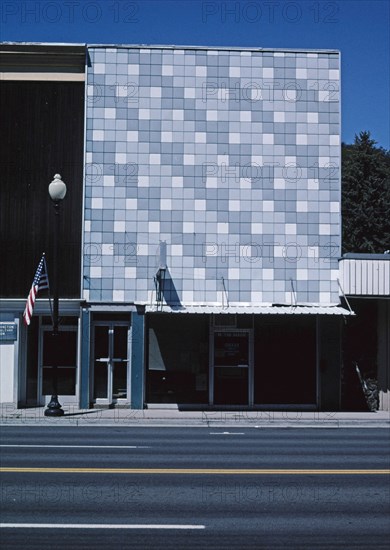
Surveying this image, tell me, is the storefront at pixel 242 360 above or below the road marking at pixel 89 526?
above

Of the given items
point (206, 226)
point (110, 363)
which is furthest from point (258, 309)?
point (110, 363)

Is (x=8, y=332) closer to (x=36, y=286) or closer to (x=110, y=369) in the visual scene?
(x=36, y=286)

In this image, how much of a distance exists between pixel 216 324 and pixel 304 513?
15.1m

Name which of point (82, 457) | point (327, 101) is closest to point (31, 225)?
point (327, 101)

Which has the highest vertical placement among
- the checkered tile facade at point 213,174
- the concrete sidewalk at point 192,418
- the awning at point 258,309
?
the checkered tile facade at point 213,174

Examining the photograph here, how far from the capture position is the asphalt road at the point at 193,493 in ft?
29.7

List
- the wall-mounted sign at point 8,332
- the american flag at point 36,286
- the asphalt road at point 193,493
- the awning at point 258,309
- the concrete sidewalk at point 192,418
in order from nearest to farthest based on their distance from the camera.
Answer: the asphalt road at point 193,493, the concrete sidewalk at point 192,418, the american flag at point 36,286, the awning at point 258,309, the wall-mounted sign at point 8,332

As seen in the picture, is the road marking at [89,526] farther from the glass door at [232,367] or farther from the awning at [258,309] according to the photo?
the glass door at [232,367]

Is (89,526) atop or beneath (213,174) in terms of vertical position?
beneath

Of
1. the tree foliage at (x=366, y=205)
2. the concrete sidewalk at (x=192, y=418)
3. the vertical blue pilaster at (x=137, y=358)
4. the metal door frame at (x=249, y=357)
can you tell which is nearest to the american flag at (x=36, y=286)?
the concrete sidewalk at (x=192, y=418)

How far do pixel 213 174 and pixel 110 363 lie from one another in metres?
6.28

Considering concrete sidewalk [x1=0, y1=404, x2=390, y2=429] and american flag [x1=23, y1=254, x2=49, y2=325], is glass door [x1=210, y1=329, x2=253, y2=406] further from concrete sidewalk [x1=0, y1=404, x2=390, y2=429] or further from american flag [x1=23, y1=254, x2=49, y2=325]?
american flag [x1=23, y1=254, x2=49, y2=325]

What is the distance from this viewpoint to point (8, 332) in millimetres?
24219

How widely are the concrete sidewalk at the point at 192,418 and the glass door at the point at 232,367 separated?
824 millimetres
